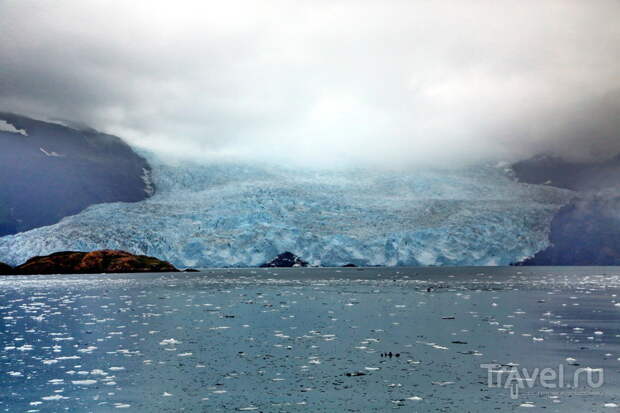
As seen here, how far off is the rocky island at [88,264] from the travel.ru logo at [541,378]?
320 feet

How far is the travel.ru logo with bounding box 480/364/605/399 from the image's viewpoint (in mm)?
15734

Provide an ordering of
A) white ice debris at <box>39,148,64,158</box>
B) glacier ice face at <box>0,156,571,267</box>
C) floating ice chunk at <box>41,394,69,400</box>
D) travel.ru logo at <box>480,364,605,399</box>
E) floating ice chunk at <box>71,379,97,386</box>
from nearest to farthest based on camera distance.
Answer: floating ice chunk at <box>41,394,69,400</box> < travel.ru logo at <box>480,364,605,399</box> < floating ice chunk at <box>71,379,97,386</box> < glacier ice face at <box>0,156,571,267</box> < white ice debris at <box>39,148,64,158</box>

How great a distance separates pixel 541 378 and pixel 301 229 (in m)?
88.6

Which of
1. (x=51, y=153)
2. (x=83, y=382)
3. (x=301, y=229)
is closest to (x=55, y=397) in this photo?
(x=83, y=382)

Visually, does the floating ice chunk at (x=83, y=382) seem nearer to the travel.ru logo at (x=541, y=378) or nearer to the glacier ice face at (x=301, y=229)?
the travel.ru logo at (x=541, y=378)

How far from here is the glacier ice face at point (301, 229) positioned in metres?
102

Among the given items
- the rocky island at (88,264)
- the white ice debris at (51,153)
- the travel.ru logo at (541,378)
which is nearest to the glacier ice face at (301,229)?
the rocky island at (88,264)

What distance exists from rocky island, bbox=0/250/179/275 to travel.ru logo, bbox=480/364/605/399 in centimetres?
9767

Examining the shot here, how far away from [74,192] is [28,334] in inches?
5439

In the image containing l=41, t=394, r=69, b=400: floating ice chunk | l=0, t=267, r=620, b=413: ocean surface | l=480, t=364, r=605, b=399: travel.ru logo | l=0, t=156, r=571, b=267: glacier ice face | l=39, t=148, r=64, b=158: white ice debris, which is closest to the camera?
l=0, t=267, r=620, b=413: ocean surface

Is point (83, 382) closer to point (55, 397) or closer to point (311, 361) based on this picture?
point (55, 397)

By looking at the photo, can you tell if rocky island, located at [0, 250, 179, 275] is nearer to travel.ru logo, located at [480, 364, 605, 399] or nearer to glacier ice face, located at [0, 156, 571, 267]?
glacier ice face, located at [0, 156, 571, 267]

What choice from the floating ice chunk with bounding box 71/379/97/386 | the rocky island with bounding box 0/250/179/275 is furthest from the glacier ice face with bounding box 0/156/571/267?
the floating ice chunk with bounding box 71/379/97/386

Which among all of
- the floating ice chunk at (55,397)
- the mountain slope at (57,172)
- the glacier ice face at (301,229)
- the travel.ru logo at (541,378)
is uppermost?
the mountain slope at (57,172)
